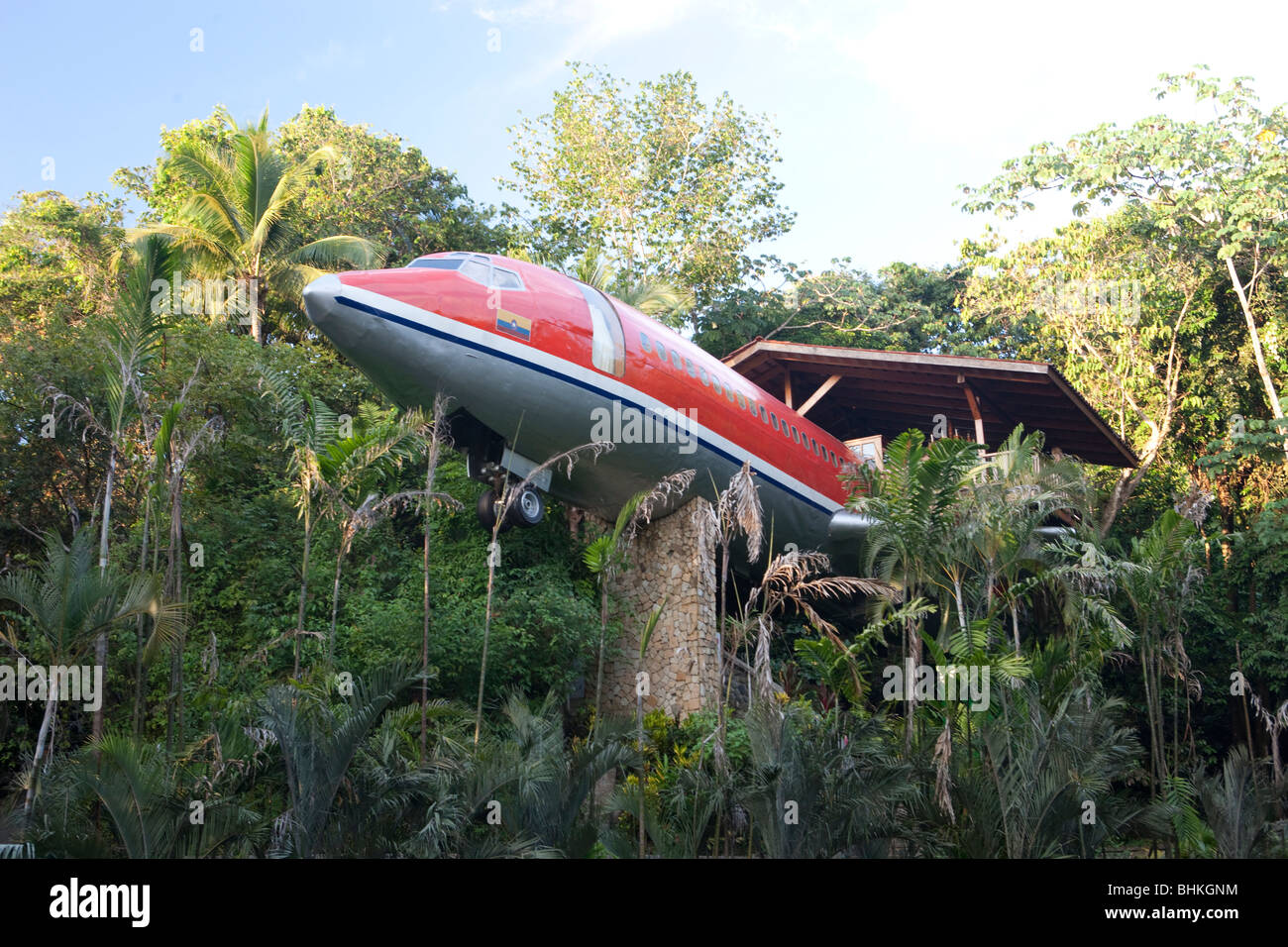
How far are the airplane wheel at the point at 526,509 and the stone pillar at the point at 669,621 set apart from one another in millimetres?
2115

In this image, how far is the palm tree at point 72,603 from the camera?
9836 millimetres

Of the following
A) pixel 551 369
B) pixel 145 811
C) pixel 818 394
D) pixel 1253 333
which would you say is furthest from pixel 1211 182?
pixel 145 811

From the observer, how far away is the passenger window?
577 inches

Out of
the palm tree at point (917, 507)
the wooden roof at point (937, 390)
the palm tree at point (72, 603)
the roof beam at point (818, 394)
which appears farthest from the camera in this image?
the roof beam at point (818, 394)

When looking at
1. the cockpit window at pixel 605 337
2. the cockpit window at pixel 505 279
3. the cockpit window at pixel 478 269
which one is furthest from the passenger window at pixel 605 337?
the cockpit window at pixel 478 269

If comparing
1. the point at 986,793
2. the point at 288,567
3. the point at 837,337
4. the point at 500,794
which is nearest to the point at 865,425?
the point at 837,337

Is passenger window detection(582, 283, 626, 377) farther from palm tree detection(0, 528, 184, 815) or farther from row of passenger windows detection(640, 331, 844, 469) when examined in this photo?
palm tree detection(0, 528, 184, 815)

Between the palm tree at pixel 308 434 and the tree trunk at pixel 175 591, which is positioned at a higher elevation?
the palm tree at pixel 308 434

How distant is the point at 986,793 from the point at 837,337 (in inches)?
945

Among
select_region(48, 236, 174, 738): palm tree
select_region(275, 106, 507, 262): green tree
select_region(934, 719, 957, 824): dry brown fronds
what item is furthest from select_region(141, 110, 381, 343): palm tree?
select_region(934, 719, 957, 824): dry brown fronds

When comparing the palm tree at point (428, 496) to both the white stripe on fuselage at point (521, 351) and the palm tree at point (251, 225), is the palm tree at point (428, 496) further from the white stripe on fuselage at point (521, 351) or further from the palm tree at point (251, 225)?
the palm tree at point (251, 225)

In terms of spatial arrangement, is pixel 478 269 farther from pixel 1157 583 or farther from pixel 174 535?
pixel 1157 583

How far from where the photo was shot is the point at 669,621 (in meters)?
16.8
